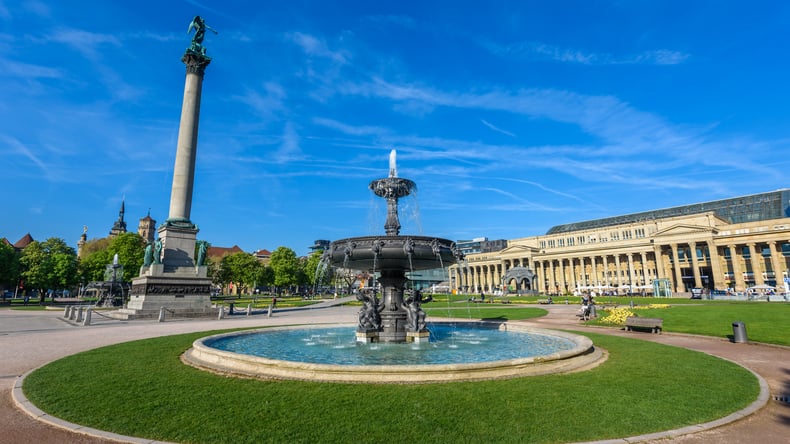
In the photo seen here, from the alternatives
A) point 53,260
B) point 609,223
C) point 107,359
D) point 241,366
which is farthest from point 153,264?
point 609,223

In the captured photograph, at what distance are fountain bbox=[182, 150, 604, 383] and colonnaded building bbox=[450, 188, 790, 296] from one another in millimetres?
67858

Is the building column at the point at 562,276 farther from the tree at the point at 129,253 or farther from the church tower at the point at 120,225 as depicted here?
the church tower at the point at 120,225

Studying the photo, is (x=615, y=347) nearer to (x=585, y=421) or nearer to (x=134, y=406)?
(x=585, y=421)

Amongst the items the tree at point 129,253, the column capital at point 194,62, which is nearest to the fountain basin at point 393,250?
the column capital at point 194,62

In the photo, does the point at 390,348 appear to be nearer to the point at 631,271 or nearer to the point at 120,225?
the point at 631,271

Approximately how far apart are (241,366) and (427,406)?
5.14 meters

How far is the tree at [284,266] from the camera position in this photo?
8212 cm

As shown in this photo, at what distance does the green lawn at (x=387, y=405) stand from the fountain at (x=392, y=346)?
0.44 meters

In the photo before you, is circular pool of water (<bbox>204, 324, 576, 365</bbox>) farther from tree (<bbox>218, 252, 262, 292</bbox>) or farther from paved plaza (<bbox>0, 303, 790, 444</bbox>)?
tree (<bbox>218, 252, 262, 292</bbox>)

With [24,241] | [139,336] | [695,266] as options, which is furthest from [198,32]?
[24,241]

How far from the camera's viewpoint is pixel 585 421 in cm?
580

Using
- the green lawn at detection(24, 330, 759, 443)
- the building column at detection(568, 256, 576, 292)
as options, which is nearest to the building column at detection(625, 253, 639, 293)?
the building column at detection(568, 256, 576, 292)

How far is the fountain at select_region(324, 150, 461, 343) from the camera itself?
12.3m

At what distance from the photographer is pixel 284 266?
3231 inches
